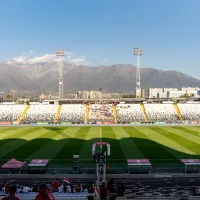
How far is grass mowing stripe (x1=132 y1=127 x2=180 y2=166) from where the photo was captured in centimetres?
3100

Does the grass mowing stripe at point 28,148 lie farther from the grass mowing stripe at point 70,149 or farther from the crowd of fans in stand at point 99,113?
the crowd of fans in stand at point 99,113

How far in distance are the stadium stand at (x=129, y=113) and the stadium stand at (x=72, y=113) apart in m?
11.2

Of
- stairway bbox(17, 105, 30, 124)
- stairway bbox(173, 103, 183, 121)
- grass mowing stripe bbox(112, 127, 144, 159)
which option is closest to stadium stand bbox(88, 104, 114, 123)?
stairway bbox(17, 105, 30, 124)

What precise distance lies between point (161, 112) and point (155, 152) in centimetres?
4710

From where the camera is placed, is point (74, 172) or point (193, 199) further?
point (74, 172)

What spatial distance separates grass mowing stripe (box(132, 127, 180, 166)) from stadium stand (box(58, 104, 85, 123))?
1316 inches

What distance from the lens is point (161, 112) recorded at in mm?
81500

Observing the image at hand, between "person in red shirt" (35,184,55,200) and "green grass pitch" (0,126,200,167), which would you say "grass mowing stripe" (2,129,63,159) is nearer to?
"green grass pitch" (0,126,200,167)

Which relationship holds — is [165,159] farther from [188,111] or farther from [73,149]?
[188,111]

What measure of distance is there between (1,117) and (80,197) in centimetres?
7006

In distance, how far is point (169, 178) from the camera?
81.7 feet

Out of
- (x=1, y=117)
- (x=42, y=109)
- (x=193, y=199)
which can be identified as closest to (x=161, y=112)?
(x=42, y=109)

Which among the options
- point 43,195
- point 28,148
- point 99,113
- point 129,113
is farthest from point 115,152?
point 99,113

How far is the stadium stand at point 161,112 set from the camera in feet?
254
